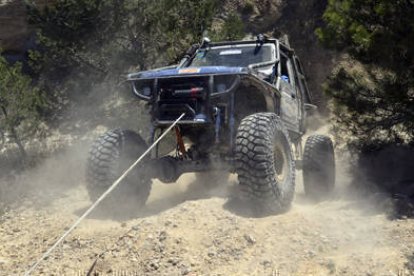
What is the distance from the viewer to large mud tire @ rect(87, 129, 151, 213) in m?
5.79

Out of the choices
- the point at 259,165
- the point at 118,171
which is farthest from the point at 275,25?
the point at 259,165

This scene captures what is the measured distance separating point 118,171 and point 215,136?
1260 mm

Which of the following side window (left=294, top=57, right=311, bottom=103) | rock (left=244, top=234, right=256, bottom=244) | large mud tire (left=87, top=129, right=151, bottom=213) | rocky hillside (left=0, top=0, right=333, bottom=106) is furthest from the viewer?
rocky hillside (left=0, top=0, right=333, bottom=106)

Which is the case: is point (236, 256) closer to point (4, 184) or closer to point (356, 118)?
point (356, 118)

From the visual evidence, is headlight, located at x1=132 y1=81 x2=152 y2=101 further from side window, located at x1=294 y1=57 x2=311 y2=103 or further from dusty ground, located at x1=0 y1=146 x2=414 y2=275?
side window, located at x1=294 y1=57 x2=311 y2=103

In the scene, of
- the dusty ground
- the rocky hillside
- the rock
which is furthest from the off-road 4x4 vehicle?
the rocky hillside

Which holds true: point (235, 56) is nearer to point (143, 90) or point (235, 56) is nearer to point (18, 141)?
point (143, 90)

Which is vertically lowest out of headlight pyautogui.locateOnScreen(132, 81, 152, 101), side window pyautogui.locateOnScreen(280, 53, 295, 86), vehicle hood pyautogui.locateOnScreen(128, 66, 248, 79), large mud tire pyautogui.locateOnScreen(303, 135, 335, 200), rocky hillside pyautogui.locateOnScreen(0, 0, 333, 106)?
large mud tire pyautogui.locateOnScreen(303, 135, 335, 200)

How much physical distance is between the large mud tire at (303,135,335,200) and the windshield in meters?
1.47

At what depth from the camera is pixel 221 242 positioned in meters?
4.76

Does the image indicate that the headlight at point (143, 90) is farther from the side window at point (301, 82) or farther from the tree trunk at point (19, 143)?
the tree trunk at point (19, 143)

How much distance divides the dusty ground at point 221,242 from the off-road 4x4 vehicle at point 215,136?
14.8 inches

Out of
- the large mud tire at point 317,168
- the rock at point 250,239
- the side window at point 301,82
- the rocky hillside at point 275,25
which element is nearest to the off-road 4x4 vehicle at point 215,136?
the rock at point 250,239

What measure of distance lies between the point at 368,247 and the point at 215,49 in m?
4.15
